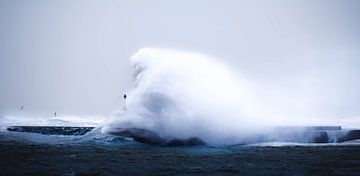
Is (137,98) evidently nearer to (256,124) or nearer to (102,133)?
(102,133)

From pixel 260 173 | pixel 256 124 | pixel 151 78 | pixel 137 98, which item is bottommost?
pixel 260 173

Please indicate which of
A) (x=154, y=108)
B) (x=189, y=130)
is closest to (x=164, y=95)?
(x=154, y=108)

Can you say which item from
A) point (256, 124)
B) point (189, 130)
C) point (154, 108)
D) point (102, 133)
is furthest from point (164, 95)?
point (256, 124)

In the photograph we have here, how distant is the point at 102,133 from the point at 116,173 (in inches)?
566

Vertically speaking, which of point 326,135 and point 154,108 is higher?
point 154,108

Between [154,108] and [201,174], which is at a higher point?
[154,108]

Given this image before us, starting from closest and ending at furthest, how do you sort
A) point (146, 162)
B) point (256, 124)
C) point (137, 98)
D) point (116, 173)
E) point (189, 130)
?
point (116, 173) → point (146, 162) → point (189, 130) → point (137, 98) → point (256, 124)

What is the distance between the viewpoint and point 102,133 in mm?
23812

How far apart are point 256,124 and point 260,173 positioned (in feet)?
53.9

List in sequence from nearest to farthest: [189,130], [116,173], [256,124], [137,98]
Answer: [116,173] < [189,130] < [137,98] < [256,124]

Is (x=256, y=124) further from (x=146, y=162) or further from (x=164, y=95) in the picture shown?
(x=146, y=162)

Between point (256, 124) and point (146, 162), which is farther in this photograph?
point (256, 124)

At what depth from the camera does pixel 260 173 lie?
1035 cm

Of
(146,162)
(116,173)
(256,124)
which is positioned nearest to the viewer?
(116,173)
